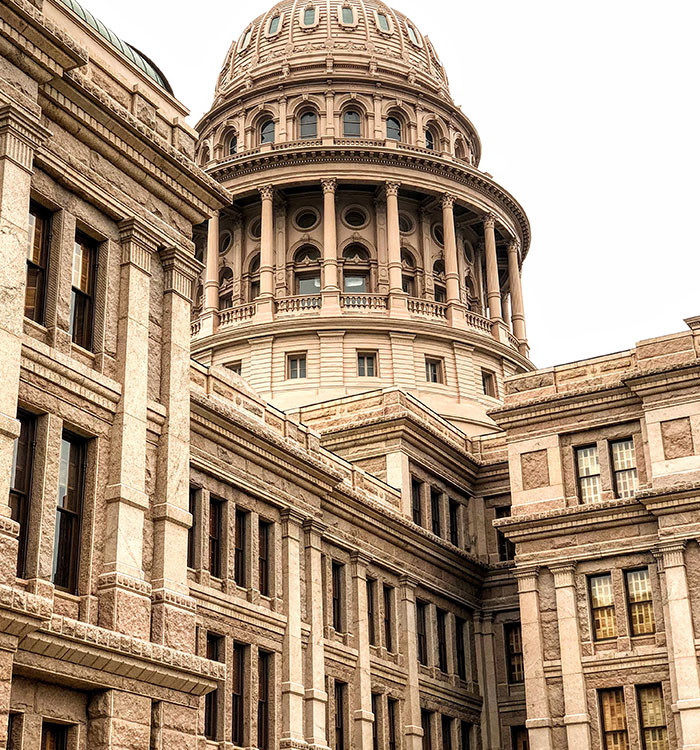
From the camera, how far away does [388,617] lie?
46.4 m

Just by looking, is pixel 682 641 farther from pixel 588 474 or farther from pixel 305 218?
pixel 305 218

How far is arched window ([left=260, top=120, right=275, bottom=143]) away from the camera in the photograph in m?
81.1

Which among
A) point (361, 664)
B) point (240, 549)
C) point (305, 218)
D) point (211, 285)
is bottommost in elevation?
point (361, 664)

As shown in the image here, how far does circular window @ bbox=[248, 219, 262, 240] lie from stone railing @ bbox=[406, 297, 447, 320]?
36.6 feet

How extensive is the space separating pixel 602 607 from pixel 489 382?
29.7 m

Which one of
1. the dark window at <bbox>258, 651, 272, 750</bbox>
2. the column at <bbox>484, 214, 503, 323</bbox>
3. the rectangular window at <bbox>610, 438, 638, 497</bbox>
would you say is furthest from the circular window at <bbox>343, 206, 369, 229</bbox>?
the dark window at <bbox>258, 651, 272, 750</bbox>

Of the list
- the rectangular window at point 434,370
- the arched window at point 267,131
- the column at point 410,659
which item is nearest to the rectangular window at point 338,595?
the column at point 410,659

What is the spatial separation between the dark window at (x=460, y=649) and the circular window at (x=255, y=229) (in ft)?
109

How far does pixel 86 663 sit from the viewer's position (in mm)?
21328

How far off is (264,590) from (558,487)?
1317 centimetres

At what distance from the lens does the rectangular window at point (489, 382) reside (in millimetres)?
72750

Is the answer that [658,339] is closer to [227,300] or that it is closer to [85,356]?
[85,356]

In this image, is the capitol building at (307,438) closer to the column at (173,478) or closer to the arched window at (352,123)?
the column at (173,478)

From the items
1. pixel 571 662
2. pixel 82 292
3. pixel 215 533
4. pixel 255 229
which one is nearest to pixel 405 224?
pixel 255 229
